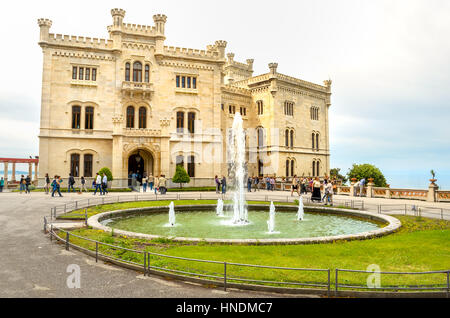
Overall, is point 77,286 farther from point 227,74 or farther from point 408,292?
point 227,74

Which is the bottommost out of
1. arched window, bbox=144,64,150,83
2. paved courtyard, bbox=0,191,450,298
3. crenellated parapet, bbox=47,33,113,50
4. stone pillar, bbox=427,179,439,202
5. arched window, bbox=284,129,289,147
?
paved courtyard, bbox=0,191,450,298

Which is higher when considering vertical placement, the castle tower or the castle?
the castle tower

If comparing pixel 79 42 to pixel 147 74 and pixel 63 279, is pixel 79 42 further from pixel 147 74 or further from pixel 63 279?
pixel 63 279

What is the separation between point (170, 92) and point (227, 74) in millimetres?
24148

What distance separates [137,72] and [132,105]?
3.98 metres

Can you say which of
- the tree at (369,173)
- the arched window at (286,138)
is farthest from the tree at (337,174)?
the arched window at (286,138)

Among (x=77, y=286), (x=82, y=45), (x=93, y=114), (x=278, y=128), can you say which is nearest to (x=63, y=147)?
(x=93, y=114)

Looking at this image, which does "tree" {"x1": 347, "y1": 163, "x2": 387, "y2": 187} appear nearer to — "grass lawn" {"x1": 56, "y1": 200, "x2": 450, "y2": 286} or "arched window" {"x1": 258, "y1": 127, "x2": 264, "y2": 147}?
"arched window" {"x1": 258, "y1": 127, "x2": 264, "y2": 147}

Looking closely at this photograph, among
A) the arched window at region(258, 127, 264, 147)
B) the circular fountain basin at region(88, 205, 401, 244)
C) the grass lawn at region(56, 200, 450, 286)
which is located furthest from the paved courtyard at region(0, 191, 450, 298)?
the arched window at region(258, 127, 264, 147)

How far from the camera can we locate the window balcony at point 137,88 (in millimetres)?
36025

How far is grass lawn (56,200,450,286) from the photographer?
24.1 ft

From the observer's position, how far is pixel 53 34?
34.4m

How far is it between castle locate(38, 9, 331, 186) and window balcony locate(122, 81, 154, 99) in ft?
0.36
